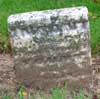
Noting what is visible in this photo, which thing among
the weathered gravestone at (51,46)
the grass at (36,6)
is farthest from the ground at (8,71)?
the grass at (36,6)

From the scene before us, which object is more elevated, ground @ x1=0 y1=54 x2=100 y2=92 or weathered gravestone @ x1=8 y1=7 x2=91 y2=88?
weathered gravestone @ x1=8 y1=7 x2=91 y2=88

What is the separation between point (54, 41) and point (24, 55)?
326 mm

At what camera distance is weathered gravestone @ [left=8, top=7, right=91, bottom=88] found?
17.3 feet

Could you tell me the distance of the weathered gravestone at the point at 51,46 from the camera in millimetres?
5281

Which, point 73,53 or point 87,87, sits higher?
point 73,53

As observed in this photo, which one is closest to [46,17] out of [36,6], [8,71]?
[8,71]

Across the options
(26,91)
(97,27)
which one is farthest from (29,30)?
(97,27)

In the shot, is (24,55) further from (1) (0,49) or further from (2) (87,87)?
(1) (0,49)

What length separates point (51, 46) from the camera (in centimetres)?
534

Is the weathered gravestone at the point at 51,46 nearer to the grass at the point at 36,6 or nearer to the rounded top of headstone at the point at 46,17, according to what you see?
the rounded top of headstone at the point at 46,17

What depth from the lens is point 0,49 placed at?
266 inches

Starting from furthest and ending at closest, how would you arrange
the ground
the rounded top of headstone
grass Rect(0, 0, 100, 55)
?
grass Rect(0, 0, 100, 55), the ground, the rounded top of headstone

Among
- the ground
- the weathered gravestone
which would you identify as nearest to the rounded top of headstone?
the weathered gravestone

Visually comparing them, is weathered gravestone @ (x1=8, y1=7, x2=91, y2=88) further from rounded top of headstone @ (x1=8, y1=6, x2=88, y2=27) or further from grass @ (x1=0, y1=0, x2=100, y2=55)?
grass @ (x1=0, y1=0, x2=100, y2=55)
